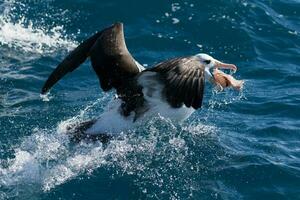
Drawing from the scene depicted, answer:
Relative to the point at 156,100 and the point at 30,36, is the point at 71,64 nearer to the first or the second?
the point at 156,100

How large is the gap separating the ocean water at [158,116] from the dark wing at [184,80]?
1122 millimetres

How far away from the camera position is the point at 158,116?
369 inches

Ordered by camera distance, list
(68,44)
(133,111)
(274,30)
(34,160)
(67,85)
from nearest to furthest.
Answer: (34,160) < (133,111) < (67,85) < (68,44) < (274,30)

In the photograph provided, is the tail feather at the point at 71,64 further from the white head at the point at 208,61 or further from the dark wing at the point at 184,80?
the dark wing at the point at 184,80

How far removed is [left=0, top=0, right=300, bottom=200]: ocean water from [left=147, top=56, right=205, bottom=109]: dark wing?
1122mm

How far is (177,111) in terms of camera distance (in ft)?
30.7

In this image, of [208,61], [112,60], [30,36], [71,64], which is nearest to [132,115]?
[112,60]

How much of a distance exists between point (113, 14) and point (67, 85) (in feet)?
10.5

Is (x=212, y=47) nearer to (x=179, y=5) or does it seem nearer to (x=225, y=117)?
(x=179, y=5)

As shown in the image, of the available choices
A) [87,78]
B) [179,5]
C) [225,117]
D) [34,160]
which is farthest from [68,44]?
[34,160]

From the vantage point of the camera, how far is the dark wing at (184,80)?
7.95 metres

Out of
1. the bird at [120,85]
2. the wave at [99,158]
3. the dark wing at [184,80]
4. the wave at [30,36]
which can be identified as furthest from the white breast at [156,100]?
the wave at [30,36]

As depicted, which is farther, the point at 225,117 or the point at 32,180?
the point at 225,117

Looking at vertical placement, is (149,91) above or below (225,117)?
above
